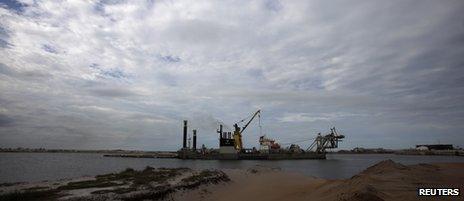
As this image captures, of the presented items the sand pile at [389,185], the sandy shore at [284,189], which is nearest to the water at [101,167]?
the sandy shore at [284,189]

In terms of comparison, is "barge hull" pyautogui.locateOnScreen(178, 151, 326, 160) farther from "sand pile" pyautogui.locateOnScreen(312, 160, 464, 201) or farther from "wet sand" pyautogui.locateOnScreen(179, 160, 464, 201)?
"sand pile" pyautogui.locateOnScreen(312, 160, 464, 201)

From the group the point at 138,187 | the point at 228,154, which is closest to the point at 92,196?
the point at 138,187

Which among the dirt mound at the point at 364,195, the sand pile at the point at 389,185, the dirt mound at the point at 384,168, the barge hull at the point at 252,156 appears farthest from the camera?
the barge hull at the point at 252,156

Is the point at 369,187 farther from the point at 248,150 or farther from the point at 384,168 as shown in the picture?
the point at 248,150

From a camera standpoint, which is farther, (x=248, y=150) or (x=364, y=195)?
(x=248, y=150)

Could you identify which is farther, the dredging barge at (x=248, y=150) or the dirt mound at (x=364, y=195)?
the dredging barge at (x=248, y=150)

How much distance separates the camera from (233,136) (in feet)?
446

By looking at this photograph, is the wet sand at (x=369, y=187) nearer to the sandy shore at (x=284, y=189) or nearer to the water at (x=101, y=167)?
the sandy shore at (x=284, y=189)

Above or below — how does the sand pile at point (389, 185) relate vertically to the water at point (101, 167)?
above

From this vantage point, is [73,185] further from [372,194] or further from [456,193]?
[456,193]

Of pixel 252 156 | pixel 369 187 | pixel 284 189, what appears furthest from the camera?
pixel 252 156

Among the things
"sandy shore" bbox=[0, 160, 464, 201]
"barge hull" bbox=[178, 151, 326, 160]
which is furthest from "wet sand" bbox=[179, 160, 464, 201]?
"barge hull" bbox=[178, 151, 326, 160]

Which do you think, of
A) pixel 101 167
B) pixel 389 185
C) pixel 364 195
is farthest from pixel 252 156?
pixel 364 195

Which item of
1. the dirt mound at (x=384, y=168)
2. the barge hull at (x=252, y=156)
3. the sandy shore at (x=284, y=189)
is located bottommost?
the barge hull at (x=252, y=156)
